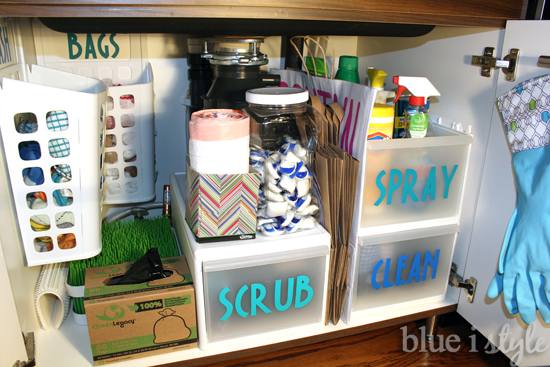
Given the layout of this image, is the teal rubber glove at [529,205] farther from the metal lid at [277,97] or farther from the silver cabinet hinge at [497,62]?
the metal lid at [277,97]

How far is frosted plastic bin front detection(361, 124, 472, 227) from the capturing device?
2.80 ft

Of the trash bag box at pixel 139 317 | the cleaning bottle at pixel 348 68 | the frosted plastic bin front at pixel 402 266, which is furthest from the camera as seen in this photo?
the cleaning bottle at pixel 348 68

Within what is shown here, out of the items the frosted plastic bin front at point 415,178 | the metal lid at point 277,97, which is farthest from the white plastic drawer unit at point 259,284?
the metal lid at point 277,97

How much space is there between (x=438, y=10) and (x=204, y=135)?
46 centimetres

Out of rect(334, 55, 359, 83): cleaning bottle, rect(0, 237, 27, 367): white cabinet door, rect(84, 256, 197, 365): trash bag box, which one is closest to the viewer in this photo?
rect(0, 237, 27, 367): white cabinet door

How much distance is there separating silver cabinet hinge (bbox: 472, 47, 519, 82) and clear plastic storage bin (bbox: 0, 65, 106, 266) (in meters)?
0.73

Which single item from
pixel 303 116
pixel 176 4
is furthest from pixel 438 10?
pixel 176 4

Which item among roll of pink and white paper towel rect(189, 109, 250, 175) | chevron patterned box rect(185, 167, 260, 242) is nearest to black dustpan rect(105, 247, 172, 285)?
chevron patterned box rect(185, 167, 260, 242)

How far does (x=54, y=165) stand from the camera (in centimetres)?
76

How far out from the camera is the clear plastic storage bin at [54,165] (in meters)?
0.71

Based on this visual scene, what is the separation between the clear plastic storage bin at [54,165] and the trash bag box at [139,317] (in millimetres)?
105

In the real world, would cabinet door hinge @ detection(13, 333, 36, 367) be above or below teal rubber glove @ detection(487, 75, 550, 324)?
below

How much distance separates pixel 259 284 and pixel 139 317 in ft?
0.73

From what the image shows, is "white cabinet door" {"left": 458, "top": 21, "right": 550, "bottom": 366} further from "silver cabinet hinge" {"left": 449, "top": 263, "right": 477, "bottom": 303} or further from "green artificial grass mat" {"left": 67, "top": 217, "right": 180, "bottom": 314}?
"green artificial grass mat" {"left": 67, "top": 217, "right": 180, "bottom": 314}
